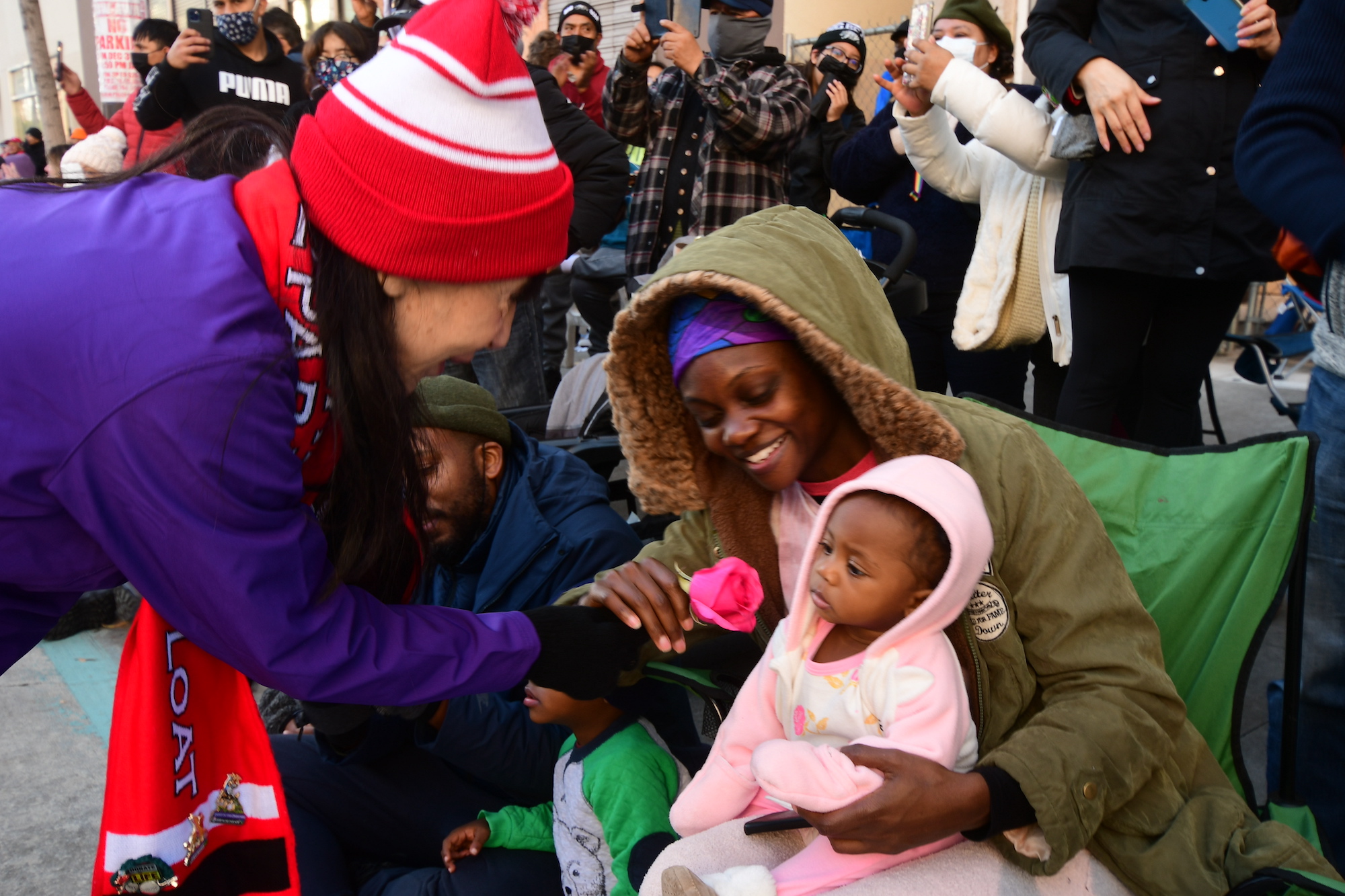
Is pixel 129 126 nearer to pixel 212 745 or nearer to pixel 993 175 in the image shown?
pixel 993 175

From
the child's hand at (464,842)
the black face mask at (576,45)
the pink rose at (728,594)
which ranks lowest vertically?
the child's hand at (464,842)

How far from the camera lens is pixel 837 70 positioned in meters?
5.07

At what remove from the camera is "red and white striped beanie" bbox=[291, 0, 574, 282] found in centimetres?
137

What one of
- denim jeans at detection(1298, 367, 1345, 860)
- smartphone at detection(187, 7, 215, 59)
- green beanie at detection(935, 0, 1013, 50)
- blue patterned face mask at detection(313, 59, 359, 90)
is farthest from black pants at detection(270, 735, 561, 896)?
smartphone at detection(187, 7, 215, 59)

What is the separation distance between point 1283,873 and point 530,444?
6.46 feet

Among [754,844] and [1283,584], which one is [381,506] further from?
[1283,584]

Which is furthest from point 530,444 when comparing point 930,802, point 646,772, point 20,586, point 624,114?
point 624,114

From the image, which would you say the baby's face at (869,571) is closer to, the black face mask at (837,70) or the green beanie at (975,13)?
the green beanie at (975,13)

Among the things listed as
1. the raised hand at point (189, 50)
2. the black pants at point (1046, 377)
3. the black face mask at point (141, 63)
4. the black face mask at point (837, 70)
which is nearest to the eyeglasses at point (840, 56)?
the black face mask at point (837, 70)

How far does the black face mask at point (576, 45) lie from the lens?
19.4ft

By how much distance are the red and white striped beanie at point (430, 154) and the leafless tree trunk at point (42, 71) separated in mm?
10056

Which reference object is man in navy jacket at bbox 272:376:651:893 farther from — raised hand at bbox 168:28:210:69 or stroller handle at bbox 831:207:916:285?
raised hand at bbox 168:28:210:69

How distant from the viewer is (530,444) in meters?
2.87

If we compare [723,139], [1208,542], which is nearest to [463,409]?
[1208,542]
